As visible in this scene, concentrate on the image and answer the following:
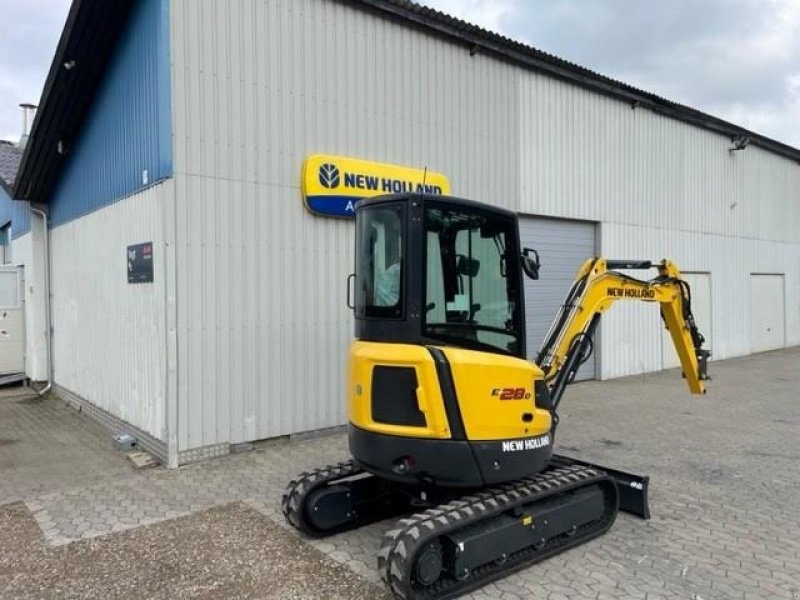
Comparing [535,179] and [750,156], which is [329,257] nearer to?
[535,179]

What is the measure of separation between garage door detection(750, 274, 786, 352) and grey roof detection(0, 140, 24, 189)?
18596 mm

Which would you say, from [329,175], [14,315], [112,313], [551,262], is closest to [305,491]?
[329,175]

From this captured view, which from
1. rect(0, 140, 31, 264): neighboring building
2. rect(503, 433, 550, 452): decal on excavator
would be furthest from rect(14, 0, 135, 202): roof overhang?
rect(503, 433, 550, 452): decal on excavator

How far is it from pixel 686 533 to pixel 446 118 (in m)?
6.67

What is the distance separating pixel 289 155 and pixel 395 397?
4.51m

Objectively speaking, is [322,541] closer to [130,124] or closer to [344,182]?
[344,182]

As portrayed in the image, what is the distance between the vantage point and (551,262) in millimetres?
12164

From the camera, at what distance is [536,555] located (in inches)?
176

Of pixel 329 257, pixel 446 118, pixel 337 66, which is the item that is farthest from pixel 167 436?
pixel 446 118

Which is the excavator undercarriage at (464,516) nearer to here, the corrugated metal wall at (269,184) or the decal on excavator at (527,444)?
the decal on excavator at (527,444)

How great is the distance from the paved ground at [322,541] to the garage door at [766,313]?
1038 cm

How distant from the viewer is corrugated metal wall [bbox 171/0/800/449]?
23.1 ft

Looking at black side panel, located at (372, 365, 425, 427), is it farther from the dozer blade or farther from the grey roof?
the grey roof

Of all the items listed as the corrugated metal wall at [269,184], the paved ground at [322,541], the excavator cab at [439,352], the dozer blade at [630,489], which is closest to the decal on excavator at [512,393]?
the excavator cab at [439,352]
